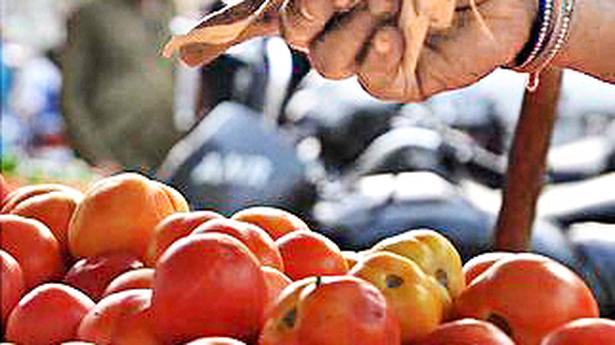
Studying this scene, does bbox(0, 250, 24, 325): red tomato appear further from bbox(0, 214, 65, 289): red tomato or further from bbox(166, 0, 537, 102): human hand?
bbox(166, 0, 537, 102): human hand

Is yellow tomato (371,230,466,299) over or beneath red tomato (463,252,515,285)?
over

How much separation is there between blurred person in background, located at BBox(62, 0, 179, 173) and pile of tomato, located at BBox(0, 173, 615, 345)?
2.65 metres

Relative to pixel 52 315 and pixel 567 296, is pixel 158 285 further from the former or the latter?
pixel 567 296

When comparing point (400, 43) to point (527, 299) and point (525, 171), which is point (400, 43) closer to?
point (527, 299)

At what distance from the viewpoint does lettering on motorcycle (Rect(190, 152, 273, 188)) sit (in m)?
2.58

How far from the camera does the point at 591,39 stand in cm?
106

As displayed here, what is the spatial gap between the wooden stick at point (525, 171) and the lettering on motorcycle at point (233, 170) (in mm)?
1168

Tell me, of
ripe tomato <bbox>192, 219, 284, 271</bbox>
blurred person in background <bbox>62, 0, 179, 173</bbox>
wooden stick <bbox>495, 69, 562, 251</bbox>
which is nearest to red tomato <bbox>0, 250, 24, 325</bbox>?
ripe tomato <bbox>192, 219, 284, 271</bbox>

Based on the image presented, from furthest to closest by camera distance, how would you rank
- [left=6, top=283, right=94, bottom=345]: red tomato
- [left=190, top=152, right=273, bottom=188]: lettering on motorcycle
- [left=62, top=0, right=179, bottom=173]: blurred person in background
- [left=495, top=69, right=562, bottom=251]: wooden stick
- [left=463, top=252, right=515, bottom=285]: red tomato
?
[left=62, top=0, right=179, bottom=173]: blurred person in background
[left=190, top=152, right=273, bottom=188]: lettering on motorcycle
[left=495, top=69, right=562, bottom=251]: wooden stick
[left=463, top=252, right=515, bottom=285]: red tomato
[left=6, top=283, right=94, bottom=345]: red tomato

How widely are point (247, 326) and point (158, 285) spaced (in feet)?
0.22

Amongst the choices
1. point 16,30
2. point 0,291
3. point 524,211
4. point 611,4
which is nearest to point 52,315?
point 0,291

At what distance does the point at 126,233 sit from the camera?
1002mm

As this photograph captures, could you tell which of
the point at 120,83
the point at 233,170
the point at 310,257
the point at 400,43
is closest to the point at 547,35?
the point at 400,43

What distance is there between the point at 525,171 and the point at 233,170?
48.4 inches
